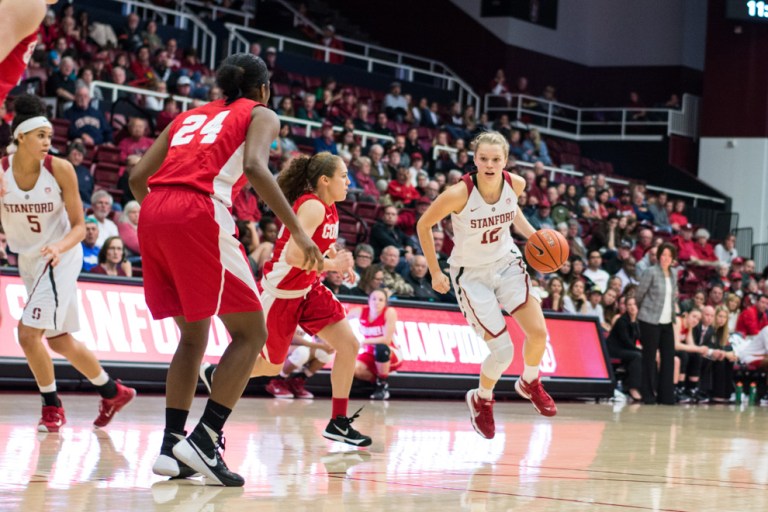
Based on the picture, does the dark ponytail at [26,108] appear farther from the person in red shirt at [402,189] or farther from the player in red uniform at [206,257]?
the person in red shirt at [402,189]

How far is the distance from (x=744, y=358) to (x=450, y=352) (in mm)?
5645

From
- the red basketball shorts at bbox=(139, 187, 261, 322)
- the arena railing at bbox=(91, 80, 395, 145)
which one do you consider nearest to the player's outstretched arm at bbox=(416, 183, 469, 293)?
the red basketball shorts at bbox=(139, 187, 261, 322)

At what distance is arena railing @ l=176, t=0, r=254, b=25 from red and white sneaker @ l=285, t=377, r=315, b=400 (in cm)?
1039

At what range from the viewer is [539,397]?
7.64 meters

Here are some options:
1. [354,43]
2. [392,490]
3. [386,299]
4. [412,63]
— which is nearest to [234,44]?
[354,43]

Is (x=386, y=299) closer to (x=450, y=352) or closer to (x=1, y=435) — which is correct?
(x=450, y=352)

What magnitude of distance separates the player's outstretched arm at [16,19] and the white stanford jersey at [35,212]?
3.46 meters

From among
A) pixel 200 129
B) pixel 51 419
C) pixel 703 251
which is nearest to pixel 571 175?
pixel 703 251

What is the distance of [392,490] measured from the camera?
15.8 feet

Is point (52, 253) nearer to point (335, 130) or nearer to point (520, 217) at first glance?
point (520, 217)

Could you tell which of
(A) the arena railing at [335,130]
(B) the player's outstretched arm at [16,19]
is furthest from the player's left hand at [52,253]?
(A) the arena railing at [335,130]

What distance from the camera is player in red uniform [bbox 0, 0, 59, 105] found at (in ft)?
11.2

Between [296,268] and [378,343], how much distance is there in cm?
512

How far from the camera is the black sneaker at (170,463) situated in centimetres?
477
